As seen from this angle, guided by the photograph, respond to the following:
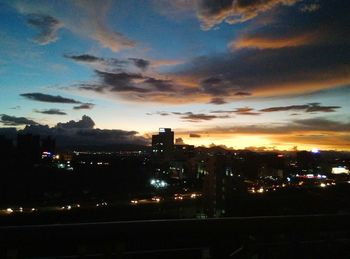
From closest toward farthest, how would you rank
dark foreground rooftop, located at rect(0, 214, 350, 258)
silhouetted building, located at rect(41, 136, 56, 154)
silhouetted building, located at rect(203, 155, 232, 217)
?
dark foreground rooftop, located at rect(0, 214, 350, 258)
silhouetted building, located at rect(203, 155, 232, 217)
silhouetted building, located at rect(41, 136, 56, 154)

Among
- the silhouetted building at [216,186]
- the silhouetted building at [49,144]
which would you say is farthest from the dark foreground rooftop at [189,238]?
the silhouetted building at [49,144]

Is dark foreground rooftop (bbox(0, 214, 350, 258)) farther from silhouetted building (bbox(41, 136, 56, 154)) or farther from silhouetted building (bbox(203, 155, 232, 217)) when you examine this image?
silhouetted building (bbox(41, 136, 56, 154))

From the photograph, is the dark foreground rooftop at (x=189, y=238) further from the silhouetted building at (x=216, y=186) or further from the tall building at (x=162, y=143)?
the tall building at (x=162, y=143)

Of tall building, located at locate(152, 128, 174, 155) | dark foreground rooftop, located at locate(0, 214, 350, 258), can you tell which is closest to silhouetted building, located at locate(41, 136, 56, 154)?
tall building, located at locate(152, 128, 174, 155)

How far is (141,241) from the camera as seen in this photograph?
97.1 inches

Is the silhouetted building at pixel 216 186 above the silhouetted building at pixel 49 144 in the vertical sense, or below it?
below

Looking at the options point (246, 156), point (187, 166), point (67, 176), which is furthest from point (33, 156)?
point (246, 156)

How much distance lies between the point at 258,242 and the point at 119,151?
122404mm

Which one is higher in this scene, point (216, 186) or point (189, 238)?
point (189, 238)

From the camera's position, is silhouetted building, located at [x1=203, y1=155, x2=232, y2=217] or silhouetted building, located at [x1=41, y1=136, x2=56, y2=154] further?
silhouetted building, located at [x1=41, y1=136, x2=56, y2=154]

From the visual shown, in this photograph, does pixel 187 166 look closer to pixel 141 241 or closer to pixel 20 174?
pixel 20 174

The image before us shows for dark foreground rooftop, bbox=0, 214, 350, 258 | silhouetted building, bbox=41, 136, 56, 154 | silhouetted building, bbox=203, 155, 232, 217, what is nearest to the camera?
dark foreground rooftop, bbox=0, 214, 350, 258

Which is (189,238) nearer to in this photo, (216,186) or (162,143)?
(216,186)

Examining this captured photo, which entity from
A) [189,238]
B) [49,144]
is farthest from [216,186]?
[49,144]
